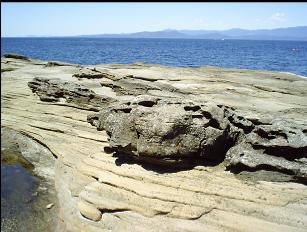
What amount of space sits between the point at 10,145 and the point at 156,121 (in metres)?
7.76

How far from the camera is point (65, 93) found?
17703 millimetres

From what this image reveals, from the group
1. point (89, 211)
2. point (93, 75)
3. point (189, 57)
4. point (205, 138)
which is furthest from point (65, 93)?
point (189, 57)

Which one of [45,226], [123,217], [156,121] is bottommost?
[45,226]

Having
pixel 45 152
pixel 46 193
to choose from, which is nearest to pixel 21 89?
pixel 45 152

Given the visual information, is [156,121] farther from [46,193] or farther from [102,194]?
[46,193]

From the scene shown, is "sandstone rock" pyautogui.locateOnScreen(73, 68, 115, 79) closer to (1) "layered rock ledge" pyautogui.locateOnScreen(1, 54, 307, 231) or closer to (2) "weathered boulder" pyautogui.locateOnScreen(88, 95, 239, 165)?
(1) "layered rock ledge" pyautogui.locateOnScreen(1, 54, 307, 231)

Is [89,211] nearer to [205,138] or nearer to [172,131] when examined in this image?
[172,131]

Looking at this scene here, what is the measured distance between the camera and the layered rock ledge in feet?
32.1

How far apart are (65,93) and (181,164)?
8.81 m

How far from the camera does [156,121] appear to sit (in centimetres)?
A: 1152

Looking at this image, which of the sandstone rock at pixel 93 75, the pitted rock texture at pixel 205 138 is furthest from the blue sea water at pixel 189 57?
the pitted rock texture at pixel 205 138

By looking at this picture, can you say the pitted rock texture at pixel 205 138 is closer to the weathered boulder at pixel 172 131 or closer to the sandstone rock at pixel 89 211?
the weathered boulder at pixel 172 131

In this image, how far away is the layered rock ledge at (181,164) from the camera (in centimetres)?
978

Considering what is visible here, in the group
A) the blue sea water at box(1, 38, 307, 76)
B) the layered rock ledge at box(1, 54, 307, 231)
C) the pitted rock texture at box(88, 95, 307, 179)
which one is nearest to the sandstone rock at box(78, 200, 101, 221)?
the layered rock ledge at box(1, 54, 307, 231)
